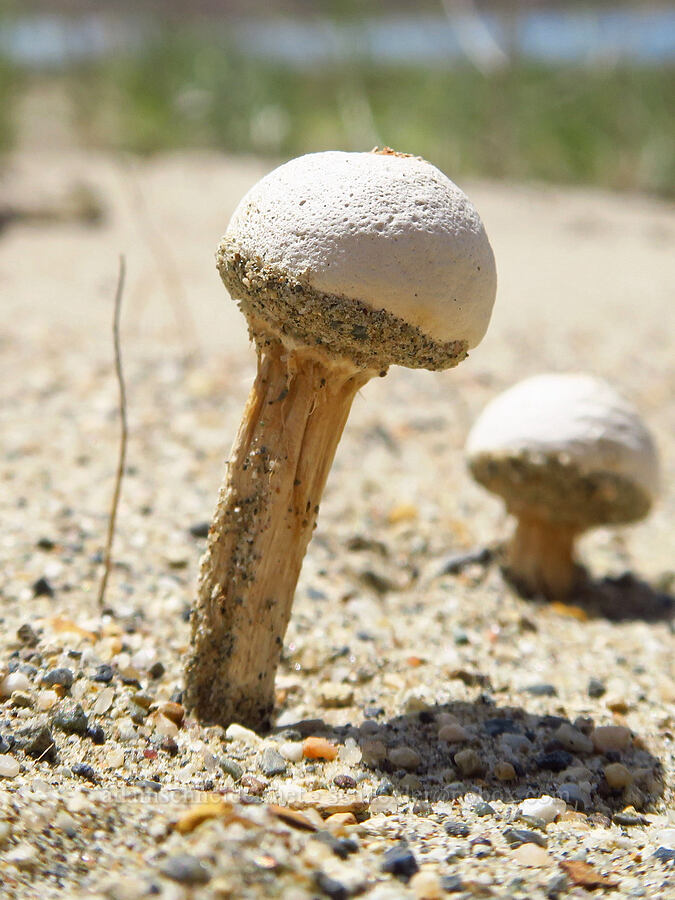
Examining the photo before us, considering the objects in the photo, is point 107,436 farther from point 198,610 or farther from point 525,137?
point 525,137

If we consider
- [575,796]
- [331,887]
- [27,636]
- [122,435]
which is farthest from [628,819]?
[122,435]

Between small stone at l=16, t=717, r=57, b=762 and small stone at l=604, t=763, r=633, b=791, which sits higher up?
small stone at l=604, t=763, r=633, b=791

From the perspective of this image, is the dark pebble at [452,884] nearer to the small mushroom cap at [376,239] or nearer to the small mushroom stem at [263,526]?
the small mushroom stem at [263,526]

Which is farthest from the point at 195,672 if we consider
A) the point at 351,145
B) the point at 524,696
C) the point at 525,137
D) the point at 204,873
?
the point at 525,137

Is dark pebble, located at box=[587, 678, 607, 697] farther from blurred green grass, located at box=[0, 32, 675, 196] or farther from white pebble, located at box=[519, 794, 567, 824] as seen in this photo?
blurred green grass, located at box=[0, 32, 675, 196]

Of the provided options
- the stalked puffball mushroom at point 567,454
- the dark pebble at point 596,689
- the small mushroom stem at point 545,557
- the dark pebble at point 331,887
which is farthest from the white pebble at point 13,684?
the small mushroom stem at point 545,557

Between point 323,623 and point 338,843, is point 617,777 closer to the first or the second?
point 338,843

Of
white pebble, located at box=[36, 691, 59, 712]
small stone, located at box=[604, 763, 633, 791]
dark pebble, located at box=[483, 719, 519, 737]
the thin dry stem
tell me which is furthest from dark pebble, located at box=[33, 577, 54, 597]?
small stone, located at box=[604, 763, 633, 791]
